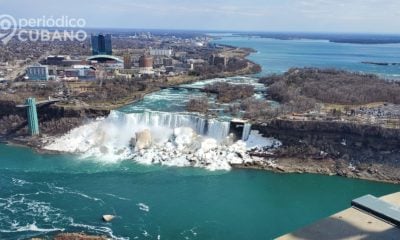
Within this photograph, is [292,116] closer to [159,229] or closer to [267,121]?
[267,121]

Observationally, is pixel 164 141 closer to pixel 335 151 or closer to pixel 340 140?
pixel 335 151

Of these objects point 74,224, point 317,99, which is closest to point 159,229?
point 74,224

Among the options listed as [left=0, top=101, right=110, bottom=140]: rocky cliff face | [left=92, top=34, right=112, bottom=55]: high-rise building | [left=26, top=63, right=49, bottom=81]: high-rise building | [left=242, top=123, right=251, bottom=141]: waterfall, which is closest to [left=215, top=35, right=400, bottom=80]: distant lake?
[left=92, top=34, right=112, bottom=55]: high-rise building

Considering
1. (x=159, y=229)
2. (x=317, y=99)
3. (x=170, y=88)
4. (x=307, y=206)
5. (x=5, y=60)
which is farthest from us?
(x=5, y=60)

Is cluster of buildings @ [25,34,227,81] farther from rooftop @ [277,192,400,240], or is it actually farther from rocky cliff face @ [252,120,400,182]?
rooftop @ [277,192,400,240]

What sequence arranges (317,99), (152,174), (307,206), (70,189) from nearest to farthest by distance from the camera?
(307,206)
(70,189)
(152,174)
(317,99)

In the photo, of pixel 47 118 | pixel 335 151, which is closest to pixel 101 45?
pixel 47 118
